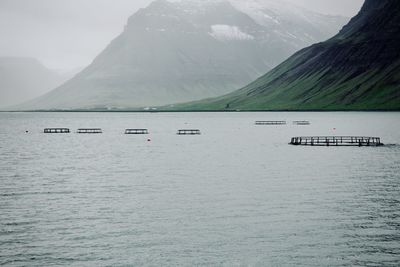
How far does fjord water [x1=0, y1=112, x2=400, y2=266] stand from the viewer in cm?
4431

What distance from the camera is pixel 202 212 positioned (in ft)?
196

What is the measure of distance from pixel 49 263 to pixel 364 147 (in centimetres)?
11408

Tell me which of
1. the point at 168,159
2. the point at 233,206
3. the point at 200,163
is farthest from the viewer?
the point at 168,159

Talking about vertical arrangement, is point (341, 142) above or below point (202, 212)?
below

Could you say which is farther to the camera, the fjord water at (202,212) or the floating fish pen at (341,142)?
the floating fish pen at (341,142)

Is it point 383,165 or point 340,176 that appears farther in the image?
point 383,165

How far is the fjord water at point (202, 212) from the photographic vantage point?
4431 centimetres

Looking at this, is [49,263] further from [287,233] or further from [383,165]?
[383,165]

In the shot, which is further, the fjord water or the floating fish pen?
the floating fish pen

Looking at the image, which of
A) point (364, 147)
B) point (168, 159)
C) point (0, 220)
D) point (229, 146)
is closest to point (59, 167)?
point (168, 159)

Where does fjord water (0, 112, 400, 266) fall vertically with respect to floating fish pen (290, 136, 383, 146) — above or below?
above

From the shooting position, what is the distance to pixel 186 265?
4178 cm

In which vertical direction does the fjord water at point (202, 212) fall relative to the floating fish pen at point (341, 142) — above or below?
above

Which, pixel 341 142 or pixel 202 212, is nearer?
pixel 202 212
